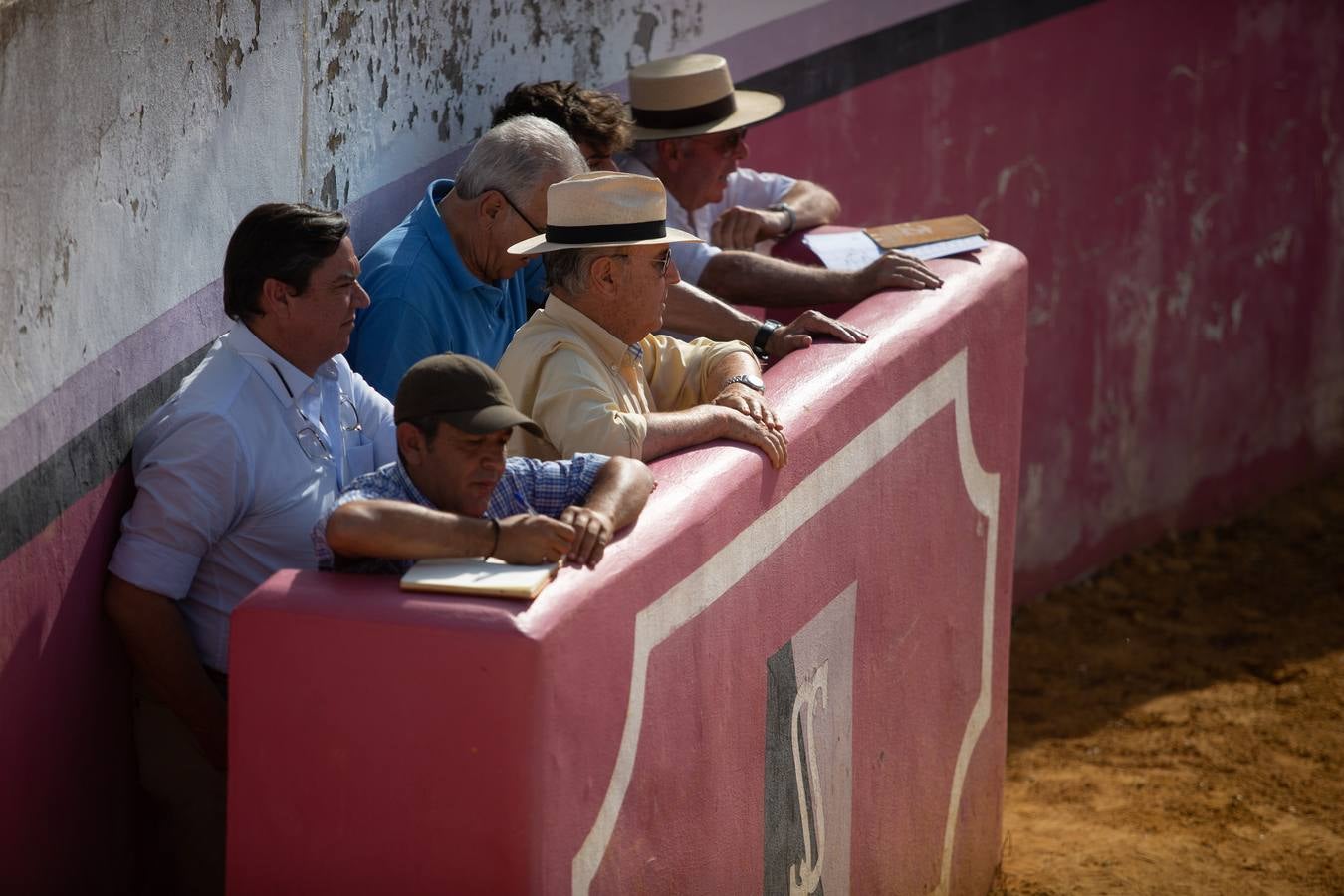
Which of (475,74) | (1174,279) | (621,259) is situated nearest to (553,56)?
(475,74)

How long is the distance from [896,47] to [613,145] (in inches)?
A: 92.9

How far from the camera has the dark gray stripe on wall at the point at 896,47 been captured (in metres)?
6.38

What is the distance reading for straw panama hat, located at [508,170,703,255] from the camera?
11.7 feet

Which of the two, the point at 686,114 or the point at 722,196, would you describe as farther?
the point at 722,196

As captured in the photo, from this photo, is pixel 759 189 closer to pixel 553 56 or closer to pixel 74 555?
pixel 553 56

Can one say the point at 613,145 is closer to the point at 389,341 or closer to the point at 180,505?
the point at 389,341

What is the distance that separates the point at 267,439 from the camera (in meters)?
3.35

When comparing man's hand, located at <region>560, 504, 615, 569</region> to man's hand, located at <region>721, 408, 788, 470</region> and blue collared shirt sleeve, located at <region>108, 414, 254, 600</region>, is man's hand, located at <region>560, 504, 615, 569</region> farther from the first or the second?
blue collared shirt sleeve, located at <region>108, 414, 254, 600</region>

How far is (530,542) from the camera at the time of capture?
2.77 m

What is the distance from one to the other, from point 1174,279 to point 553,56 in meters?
4.02

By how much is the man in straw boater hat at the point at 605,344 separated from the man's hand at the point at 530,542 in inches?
21.7

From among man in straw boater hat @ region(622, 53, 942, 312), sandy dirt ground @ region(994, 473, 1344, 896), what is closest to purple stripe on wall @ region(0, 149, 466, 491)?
man in straw boater hat @ region(622, 53, 942, 312)

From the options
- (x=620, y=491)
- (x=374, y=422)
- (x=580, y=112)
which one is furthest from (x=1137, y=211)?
(x=620, y=491)

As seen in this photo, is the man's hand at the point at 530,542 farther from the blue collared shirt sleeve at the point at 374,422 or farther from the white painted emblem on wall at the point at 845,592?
the blue collared shirt sleeve at the point at 374,422
